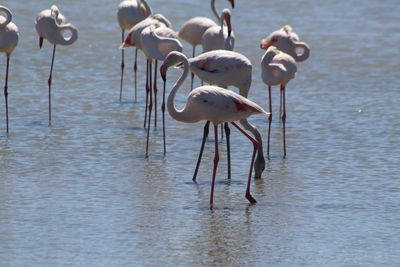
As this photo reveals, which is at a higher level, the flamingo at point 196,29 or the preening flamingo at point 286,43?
the flamingo at point 196,29

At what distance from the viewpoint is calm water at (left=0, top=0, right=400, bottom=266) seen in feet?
24.7

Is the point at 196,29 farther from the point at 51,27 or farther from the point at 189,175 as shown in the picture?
the point at 189,175

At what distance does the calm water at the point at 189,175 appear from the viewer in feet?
24.7

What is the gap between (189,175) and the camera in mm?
9750

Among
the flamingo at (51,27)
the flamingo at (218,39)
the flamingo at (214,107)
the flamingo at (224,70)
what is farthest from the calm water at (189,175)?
the flamingo at (218,39)

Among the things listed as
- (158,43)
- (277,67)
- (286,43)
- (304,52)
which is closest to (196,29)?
(286,43)

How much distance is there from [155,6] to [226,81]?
9976 mm

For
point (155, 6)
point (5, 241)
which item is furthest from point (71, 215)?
point (155, 6)

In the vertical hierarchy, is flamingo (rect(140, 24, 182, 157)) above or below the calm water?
above

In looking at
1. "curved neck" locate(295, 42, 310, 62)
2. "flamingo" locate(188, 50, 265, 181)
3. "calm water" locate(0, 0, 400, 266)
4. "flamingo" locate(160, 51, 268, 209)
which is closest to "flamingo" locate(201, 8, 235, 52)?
"curved neck" locate(295, 42, 310, 62)

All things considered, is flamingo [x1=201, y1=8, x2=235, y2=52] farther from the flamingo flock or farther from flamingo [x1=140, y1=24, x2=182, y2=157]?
flamingo [x1=140, y1=24, x2=182, y2=157]

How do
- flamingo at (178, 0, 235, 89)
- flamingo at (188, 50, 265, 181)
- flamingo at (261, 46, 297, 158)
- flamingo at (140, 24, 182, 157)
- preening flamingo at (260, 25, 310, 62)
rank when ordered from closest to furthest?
flamingo at (188, 50, 265, 181) → flamingo at (261, 46, 297, 158) → flamingo at (140, 24, 182, 157) → preening flamingo at (260, 25, 310, 62) → flamingo at (178, 0, 235, 89)

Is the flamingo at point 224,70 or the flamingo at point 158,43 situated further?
the flamingo at point 158,43

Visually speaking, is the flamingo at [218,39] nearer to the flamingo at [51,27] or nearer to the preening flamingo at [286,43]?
the preening flamingo at [286,43]
